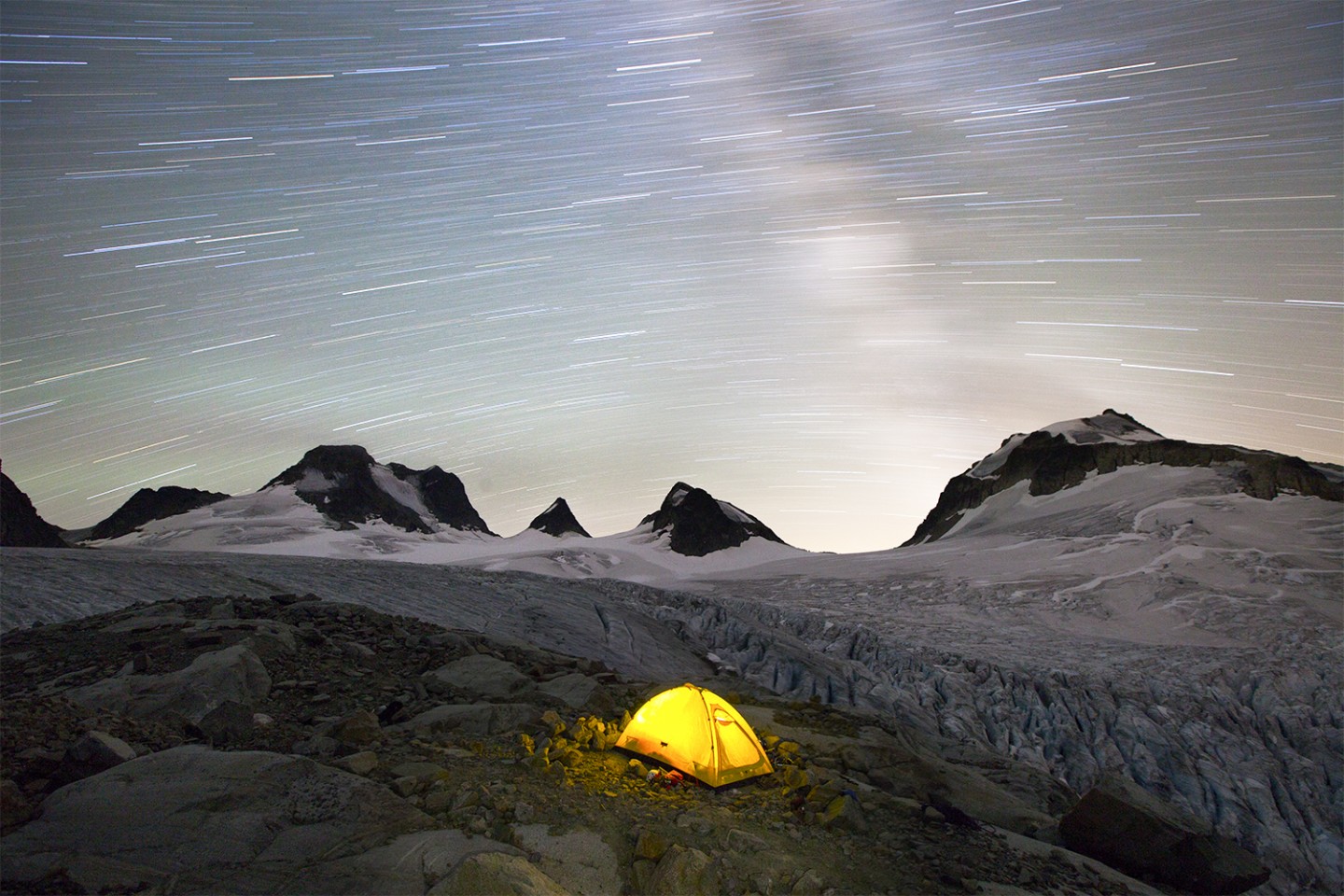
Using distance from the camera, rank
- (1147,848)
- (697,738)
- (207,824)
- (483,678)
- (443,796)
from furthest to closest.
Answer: (483,678) < (697,738) < (1147,848) < (443,796) < (207,824)

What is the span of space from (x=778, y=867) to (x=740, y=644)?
16.4 m

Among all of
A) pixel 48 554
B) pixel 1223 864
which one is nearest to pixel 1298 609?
pixel 1223 864

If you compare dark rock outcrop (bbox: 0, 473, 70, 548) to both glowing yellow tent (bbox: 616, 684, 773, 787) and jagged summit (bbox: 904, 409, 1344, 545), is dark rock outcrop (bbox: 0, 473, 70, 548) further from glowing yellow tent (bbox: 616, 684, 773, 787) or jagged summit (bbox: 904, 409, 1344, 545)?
jagged summit (bbox: 904, 409, 1344, 545)

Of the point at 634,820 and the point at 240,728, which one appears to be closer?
the point at 634,820

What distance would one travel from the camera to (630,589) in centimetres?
3031

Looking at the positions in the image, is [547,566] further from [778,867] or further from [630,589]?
[778,867]

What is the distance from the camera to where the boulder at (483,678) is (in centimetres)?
1163

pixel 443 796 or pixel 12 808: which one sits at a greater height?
pixel 12 808

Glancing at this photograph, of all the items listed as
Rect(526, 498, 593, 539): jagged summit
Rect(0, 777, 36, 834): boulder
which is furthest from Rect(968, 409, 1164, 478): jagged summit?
Rect(0, 777, 36, 834): boulder

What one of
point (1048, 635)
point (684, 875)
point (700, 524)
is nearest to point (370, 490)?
point (700, 524)

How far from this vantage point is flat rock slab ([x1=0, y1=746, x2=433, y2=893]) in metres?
5.35

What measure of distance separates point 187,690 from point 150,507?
416ft

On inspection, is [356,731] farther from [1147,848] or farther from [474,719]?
[1147,848]

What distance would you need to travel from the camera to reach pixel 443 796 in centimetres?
699
